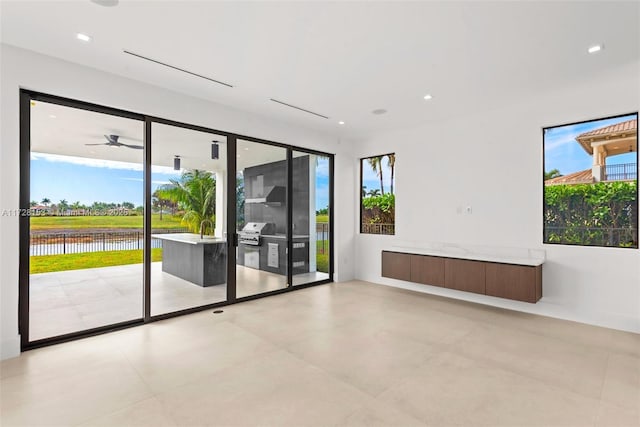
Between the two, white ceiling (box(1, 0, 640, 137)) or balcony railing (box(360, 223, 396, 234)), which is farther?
balcony railing (box(360, 223, 396, 234))

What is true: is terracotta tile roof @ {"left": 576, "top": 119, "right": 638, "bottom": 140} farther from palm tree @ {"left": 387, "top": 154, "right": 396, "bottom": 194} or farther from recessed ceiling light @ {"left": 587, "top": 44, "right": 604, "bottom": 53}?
palm tree @ {"left": 387, "top": 154, "right": 396, "bottom": 194}

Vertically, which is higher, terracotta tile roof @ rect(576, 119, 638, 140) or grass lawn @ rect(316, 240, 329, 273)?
terracotta tile roof @ rect(576, 119, 638, 140)

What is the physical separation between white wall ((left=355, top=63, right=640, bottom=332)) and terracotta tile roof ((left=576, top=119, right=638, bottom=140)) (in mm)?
186

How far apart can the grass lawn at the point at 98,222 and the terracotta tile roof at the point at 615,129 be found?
5726mm

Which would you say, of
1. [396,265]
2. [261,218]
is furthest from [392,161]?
[261,218]

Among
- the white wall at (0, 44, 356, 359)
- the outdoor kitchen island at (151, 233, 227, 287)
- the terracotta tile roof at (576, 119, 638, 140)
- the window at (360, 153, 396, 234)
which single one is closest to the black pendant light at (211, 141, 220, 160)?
the white wall at (0, 44, 356, 359)

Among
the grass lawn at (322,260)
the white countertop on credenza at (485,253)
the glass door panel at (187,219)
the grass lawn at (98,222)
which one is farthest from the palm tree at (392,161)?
the grass lawn at (98,222)

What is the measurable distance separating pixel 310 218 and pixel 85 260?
3.65m

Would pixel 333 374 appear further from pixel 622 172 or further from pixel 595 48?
pixel 622 172

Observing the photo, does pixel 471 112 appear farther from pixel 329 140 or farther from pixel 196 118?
pixel 196 118

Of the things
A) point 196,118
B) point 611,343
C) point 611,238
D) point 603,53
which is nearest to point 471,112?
point 603,53

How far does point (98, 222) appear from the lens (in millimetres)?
3928

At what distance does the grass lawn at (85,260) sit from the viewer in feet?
11.5

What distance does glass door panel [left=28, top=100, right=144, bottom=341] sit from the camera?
3502 mm
